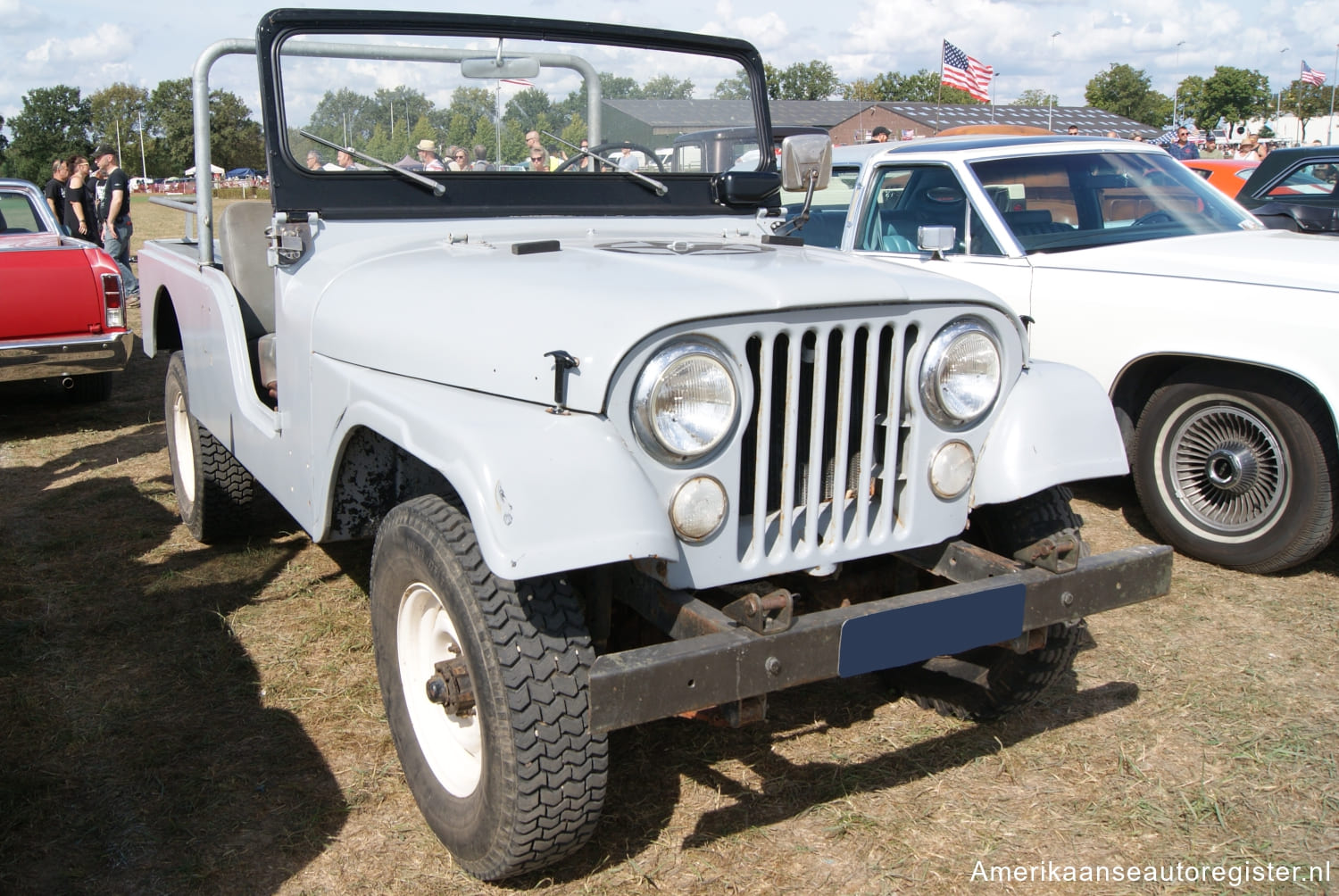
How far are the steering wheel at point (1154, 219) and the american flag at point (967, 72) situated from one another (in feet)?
59.0

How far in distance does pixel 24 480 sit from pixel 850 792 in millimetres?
4996

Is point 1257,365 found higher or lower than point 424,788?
higher

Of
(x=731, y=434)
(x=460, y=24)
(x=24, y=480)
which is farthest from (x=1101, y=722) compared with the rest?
(x=24, y=480)

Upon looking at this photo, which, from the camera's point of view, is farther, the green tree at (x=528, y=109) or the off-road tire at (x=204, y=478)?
the off-road tire at (x=204, y=478)

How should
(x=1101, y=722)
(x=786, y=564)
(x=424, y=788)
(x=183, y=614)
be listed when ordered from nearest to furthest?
(x=786, y=564) → (x=424, y=788) → (x=1101, y=722) → (x=183, y=614)

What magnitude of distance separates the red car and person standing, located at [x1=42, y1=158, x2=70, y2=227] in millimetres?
5393

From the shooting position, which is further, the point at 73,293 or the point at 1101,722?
the point at 73,293

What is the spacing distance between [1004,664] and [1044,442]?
0.75m

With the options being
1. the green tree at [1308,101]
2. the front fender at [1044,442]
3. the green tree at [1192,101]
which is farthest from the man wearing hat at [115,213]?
the green tree at [1192,101]

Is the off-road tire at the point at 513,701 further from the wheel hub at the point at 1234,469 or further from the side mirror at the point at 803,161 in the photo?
the wheel hub at the point at 1234,469

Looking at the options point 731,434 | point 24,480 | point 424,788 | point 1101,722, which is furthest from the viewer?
point 24,480

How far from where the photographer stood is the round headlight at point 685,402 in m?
2.09

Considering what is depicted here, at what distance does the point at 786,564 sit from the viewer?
232 cm

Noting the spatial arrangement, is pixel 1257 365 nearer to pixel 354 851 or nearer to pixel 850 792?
pixel 850 792
